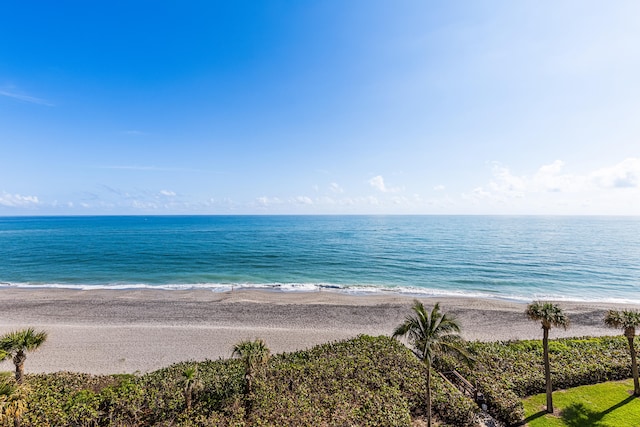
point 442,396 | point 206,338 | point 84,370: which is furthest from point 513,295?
point 84,370

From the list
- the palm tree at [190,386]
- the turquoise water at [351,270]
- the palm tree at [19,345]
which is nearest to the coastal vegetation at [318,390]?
the palm tree at [190,386]

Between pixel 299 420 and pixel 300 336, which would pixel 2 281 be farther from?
pixel 299 420

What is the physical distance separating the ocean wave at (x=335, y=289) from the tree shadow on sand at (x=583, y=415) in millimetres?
26318

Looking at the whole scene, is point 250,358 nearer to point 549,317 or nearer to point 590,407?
point 549,317

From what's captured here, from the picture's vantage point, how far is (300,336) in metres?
27.0

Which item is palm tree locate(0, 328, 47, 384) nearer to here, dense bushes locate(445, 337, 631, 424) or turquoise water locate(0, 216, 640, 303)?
dense bushes locate(445, 337, 631, 424)

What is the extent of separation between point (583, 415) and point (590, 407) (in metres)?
1.12

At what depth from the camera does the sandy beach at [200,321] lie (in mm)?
23703

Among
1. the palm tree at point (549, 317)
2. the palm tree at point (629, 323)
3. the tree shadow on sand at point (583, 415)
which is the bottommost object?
the tree shadow on sand at point (583, 415)

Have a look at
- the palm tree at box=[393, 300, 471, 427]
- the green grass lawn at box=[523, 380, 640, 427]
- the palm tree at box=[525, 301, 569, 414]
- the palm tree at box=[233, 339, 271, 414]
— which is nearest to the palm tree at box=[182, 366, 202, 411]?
the palm tree at box=[233, 339, 271, 414]

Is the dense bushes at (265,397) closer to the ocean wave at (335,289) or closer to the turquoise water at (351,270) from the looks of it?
the ocean wave at (335,289)

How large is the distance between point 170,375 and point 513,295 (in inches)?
1907

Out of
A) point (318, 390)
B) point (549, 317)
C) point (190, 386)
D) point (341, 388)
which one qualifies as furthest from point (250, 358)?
point (549, 317)

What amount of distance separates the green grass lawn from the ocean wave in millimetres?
25022
